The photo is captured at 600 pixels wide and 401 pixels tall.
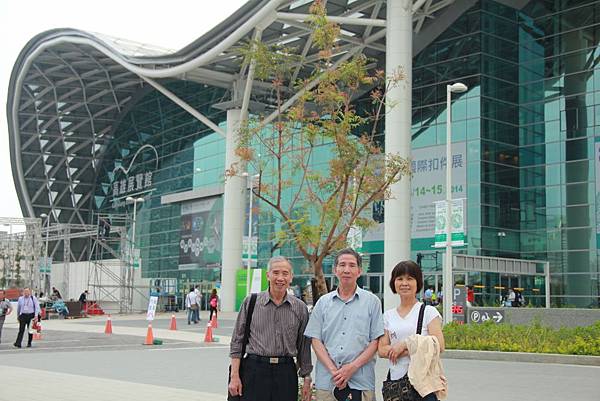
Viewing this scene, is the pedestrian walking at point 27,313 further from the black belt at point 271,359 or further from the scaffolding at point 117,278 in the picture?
the scaffolding at point 117,278

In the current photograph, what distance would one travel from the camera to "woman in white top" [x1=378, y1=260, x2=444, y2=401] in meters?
5.18

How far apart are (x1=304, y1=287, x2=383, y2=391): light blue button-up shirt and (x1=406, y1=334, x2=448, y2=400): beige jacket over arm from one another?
293 mm

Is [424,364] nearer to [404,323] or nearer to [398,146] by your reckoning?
[404,323]

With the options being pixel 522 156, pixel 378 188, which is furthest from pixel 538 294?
pixel 378 188

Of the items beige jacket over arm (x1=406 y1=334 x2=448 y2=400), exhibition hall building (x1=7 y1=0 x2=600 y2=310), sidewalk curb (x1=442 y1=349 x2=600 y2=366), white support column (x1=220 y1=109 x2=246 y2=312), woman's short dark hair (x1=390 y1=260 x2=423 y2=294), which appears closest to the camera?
beige jacket over arm (x1=406 y1=334 x2=448 y2=400)

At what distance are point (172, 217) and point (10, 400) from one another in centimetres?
5177

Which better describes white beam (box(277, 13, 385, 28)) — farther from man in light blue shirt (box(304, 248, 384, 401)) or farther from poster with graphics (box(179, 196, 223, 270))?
man in light blue shirt (box(304, 248, 384, 401))

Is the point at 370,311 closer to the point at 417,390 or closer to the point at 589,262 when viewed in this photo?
the point at 417,390

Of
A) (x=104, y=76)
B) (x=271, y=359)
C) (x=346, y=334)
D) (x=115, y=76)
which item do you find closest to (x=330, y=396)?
(x=346, y=334)

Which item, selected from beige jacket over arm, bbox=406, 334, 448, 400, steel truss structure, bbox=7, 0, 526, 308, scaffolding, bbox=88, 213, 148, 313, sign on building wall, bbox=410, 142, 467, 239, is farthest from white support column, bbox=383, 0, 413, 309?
beige jacket over arm, bbox=406, 334, 448, 400

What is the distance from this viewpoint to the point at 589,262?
3600 centimetres

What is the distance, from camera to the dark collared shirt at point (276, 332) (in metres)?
5.55

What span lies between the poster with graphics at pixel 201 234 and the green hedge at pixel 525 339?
35.2m

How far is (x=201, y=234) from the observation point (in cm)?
5638
